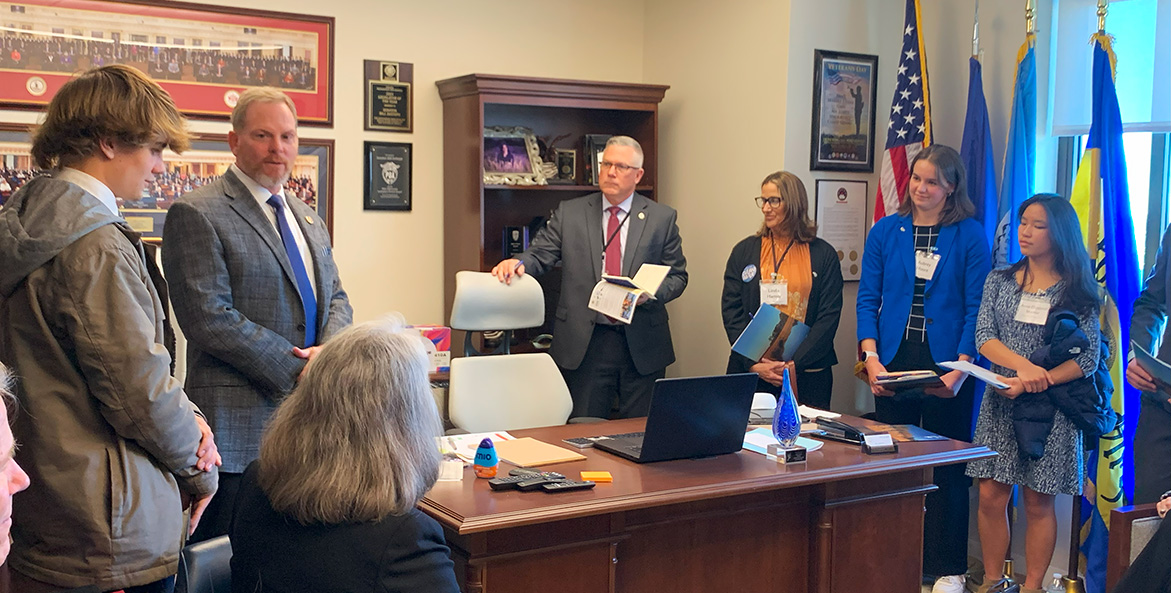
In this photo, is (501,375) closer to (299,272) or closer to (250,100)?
(299,272)

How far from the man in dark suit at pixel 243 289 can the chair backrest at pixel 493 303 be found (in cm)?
79

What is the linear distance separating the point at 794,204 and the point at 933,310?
0.73 m

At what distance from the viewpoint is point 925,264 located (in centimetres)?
425

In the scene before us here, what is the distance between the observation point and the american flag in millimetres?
4652

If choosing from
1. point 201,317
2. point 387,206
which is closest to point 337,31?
point 387,206

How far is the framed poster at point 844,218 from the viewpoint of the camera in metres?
4.94

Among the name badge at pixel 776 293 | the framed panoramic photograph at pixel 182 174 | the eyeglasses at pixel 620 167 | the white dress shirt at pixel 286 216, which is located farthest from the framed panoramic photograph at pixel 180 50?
the name badge at pixel 776 293

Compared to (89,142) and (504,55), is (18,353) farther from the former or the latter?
(504,55)

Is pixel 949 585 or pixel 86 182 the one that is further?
pixel 949 585

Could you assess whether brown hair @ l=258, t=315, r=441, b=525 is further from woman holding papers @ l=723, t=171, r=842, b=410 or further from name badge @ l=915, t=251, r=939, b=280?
name badge @ l=915, t=251, r=939, b=280

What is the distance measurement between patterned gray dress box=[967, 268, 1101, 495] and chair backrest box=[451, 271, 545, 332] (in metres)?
1.78

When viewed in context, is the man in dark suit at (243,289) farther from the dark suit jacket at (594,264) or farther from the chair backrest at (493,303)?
the dark suit jacket at (594,264)

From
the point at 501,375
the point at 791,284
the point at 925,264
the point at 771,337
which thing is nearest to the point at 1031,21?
the point at 925,264

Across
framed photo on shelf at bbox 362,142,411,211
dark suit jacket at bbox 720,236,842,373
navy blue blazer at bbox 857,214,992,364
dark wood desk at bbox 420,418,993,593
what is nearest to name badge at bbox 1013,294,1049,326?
navy blue blazer at bbox 857,214,992,364
